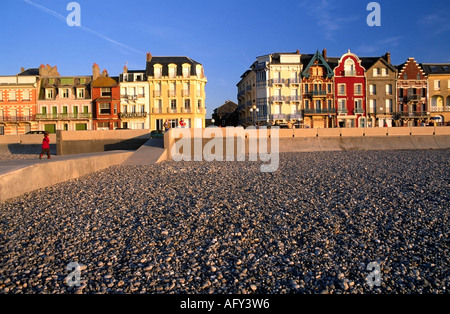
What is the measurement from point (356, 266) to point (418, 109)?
48.2 meters

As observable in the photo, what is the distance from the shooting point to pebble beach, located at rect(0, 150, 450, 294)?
3.73 metres

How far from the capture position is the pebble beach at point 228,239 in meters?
3.73

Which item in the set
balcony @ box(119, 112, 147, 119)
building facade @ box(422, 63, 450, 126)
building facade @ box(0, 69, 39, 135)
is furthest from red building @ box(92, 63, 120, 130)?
building facade @ box(422, 63, 450, 126)

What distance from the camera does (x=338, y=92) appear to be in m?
43.7

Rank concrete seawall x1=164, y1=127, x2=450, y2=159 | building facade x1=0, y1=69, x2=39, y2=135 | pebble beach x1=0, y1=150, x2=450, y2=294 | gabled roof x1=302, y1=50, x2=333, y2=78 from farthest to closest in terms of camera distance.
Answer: building facade x1=0, y1=69, x2=39, y2=135 < gabled roof x1=302, y1=50, x2=333, y2=78 < concrete seawall x1=164, y1=127, x2=450, y2=159 < pebble beach x1=0, y1=150, x2=450, y2=294

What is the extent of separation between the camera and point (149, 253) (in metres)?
4.53

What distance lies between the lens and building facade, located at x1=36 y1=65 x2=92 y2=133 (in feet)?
143

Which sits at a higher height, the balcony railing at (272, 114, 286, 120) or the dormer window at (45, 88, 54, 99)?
the dormer window at (45, 88, 54, 99)

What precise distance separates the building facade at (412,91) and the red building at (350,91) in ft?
17.6

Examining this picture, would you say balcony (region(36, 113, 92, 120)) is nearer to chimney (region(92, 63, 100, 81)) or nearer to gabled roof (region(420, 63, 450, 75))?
chimney (region(92, 63, 100, 81))

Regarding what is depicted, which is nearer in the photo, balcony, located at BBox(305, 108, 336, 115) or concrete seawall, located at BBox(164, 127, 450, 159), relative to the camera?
concrete seawall, located at BBox(164, 127, 450, 159)

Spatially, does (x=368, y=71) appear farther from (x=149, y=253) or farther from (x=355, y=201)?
(x=149, y=253)

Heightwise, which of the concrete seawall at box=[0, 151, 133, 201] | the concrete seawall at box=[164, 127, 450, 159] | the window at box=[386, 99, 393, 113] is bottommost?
the concrete seawall at box=[0, 151, 133, 201]

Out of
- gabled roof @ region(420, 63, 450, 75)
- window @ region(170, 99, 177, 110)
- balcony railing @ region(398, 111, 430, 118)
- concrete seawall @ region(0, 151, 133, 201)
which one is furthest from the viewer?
gabled roof @ region(420, 63, 450, 75)
